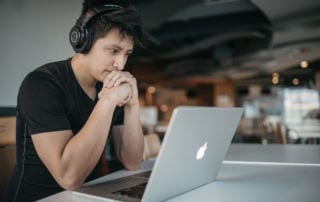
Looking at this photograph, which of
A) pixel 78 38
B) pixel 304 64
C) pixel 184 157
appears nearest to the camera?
pixel 184 157

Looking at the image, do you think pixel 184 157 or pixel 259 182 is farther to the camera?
pixel 259 182

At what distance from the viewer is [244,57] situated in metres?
9.46

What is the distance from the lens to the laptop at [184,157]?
80cm

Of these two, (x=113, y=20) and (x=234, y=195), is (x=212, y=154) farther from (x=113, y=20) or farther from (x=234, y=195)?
(x=113, y=20)

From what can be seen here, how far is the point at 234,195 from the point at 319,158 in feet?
3.14

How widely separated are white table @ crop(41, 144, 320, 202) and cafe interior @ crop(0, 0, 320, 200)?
0.79ft

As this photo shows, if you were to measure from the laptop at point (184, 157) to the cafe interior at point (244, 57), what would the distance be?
8 centimetres

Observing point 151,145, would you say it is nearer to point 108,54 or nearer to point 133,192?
point 108,54

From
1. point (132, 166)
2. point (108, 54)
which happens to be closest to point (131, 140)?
point (132, 166)

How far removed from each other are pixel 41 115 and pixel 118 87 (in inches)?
11.5

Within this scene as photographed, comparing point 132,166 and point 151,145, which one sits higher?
point 132,166

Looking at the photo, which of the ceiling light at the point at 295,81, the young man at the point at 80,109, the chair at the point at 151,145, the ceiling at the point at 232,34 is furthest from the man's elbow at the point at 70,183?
the ceiling light at the point at 295,81

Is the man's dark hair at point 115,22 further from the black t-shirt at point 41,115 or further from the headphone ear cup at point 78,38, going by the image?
the black t-shirt at point 41,115

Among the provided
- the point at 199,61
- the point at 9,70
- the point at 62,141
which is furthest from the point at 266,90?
the point at 62,141
